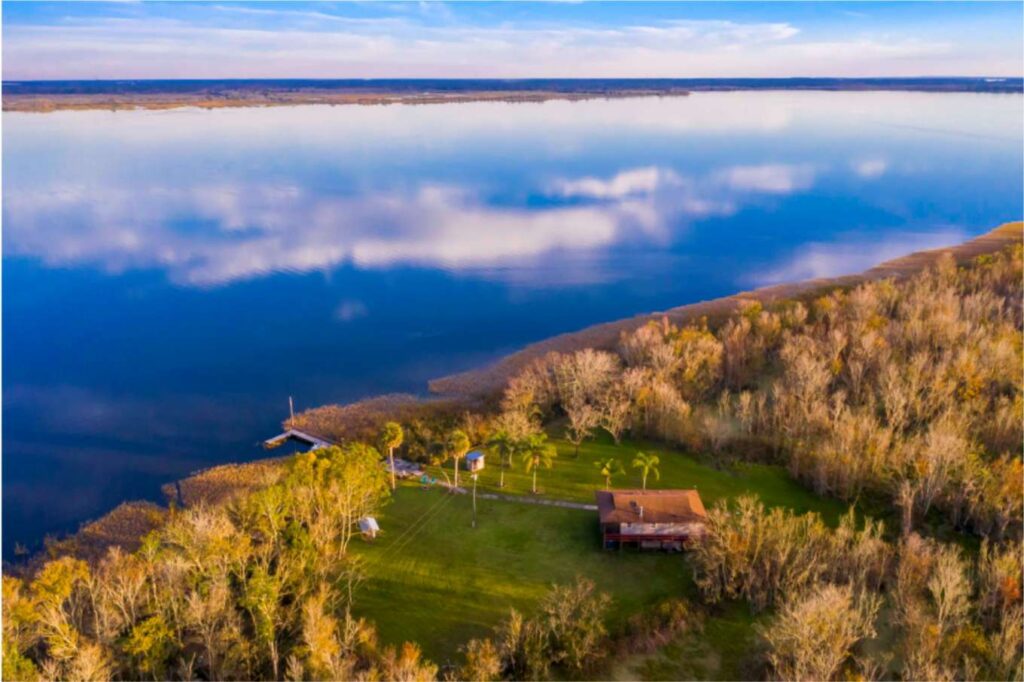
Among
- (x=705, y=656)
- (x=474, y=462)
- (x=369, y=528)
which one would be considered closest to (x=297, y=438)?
(x=474, y=462)

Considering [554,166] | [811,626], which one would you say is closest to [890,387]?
[811,626]

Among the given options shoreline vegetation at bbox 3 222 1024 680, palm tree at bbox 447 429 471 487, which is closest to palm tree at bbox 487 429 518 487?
shoreline vegetation at bbox 3 222 1024 680

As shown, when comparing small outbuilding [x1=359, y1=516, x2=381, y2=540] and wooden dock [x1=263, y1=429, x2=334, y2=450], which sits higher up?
wooden dock [x1=263, y1=429, x2=334, y2=450]

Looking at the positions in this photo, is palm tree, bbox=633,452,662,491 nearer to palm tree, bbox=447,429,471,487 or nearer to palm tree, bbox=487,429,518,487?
palm tree, bbox=487,429,518,487

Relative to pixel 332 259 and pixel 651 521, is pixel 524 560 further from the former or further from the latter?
pixel 332 259

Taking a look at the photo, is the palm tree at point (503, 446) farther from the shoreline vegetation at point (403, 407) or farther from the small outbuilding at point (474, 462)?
the shoreline vegetation at point (403, 407)

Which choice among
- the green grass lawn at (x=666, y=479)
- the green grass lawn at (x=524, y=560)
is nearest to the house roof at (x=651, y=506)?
the green grass lawn at (x=524, y=560)
